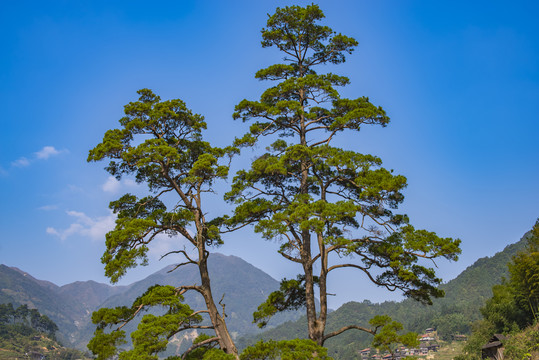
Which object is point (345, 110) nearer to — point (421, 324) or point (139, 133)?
point (139, 133)

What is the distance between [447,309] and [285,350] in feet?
297

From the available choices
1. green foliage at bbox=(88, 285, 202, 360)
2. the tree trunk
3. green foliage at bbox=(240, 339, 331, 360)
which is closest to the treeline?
the tree trunk

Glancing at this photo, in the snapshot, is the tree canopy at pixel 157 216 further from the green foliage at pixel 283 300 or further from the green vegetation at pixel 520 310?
the green vegetation at pixel 520 310

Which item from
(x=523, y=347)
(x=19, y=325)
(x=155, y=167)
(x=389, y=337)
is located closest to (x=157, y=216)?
(x=155, y=167)

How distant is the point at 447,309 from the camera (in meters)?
89.5

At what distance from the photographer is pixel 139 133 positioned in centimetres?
1242

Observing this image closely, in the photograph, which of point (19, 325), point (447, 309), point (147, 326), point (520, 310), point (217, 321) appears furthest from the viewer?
point (19, 325)

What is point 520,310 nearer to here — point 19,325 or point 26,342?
point 26,342

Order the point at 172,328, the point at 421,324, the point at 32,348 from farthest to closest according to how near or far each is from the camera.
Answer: the point at 421,324
the point at 32,348
the point at 172,328

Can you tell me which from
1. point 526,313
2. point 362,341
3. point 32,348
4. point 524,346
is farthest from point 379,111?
point 362,341

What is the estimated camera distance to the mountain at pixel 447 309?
82.3 meters

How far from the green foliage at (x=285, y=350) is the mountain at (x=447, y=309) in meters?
73.5

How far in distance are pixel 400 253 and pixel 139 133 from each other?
7.58 m

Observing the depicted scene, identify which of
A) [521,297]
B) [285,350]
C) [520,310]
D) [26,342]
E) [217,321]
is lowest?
[26,342]
